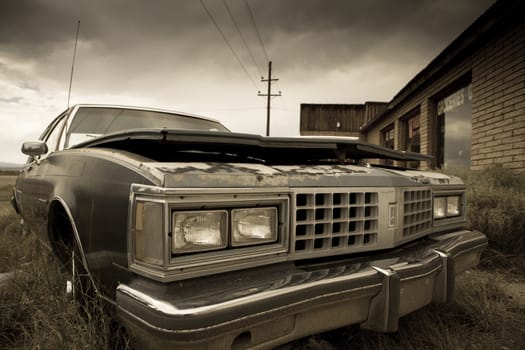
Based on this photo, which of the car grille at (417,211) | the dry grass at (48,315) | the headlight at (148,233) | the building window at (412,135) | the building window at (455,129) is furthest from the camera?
the building window at (412,135)

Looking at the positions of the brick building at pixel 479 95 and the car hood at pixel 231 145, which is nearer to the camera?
the car hood at pixel 231 145

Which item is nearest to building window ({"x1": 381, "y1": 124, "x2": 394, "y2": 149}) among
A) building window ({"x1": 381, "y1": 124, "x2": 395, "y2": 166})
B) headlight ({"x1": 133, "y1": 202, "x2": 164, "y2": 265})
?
building window ({"x1": 381, "y1": 124, "x2": 395, "y2": 166})

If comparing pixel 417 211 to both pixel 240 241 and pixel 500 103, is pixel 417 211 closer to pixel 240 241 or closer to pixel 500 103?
pixel 240 241

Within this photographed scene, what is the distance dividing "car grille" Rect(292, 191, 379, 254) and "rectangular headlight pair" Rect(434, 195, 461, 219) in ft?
2.79

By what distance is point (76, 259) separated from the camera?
5.60 feet

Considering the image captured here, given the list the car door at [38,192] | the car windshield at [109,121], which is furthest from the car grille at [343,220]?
the car windshield at [109,121]

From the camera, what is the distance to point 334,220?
1428 mm

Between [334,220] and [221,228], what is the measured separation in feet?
1.72

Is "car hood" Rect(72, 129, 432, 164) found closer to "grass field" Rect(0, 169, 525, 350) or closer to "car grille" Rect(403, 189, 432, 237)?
"car grille" Rect(403, 189, 432, 237)

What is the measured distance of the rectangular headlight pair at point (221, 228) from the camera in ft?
3.65

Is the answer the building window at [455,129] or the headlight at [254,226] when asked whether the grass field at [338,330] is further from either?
the building window at [455,129]

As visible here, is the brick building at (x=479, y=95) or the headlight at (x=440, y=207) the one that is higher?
the brick building at (x=479, y=95)

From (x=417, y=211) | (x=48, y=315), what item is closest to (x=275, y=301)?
(x=417, y=211)

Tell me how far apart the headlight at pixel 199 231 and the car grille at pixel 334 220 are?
1.04 feet
